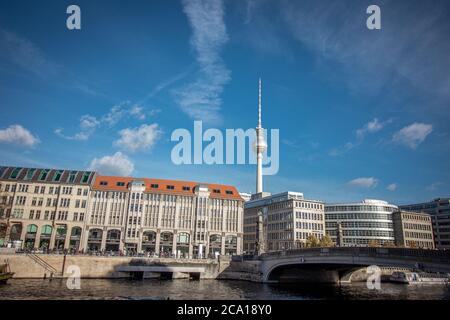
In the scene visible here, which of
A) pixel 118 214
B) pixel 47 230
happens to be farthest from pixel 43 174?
pixel 118 214

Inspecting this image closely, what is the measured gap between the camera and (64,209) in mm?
89188

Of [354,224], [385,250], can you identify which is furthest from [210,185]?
[385,250]

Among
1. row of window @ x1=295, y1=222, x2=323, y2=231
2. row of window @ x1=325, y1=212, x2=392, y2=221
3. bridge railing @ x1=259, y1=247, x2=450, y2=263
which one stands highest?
row of window @ x1=325, y1=212, x2=392, y2=221

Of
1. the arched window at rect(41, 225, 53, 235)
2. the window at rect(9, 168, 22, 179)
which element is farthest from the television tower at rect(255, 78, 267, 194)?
the window at rect(9, 168, 22, 179)

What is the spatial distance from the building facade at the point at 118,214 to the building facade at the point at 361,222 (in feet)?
143

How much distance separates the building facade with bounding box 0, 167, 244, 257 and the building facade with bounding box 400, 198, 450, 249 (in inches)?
3960

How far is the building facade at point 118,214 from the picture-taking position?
3425 inches

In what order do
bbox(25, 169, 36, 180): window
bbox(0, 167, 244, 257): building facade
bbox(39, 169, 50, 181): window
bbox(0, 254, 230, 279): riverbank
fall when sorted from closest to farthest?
bbox(0, 254, 230, 279): riverbank < bbox(0, 167, 244, 257): building facade < bbox(25, 169, 36, 180): window < bbox(39, 169, 50, 181): window

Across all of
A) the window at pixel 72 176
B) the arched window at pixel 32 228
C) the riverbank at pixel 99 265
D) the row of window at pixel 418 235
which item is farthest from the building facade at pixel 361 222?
the arched window at pixel 32 228

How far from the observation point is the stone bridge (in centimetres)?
3491

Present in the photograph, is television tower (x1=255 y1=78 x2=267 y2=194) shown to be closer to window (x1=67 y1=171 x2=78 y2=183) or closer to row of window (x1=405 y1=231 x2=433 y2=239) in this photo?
row of window (x1=405 y1=231 x2=433 y2=239)
